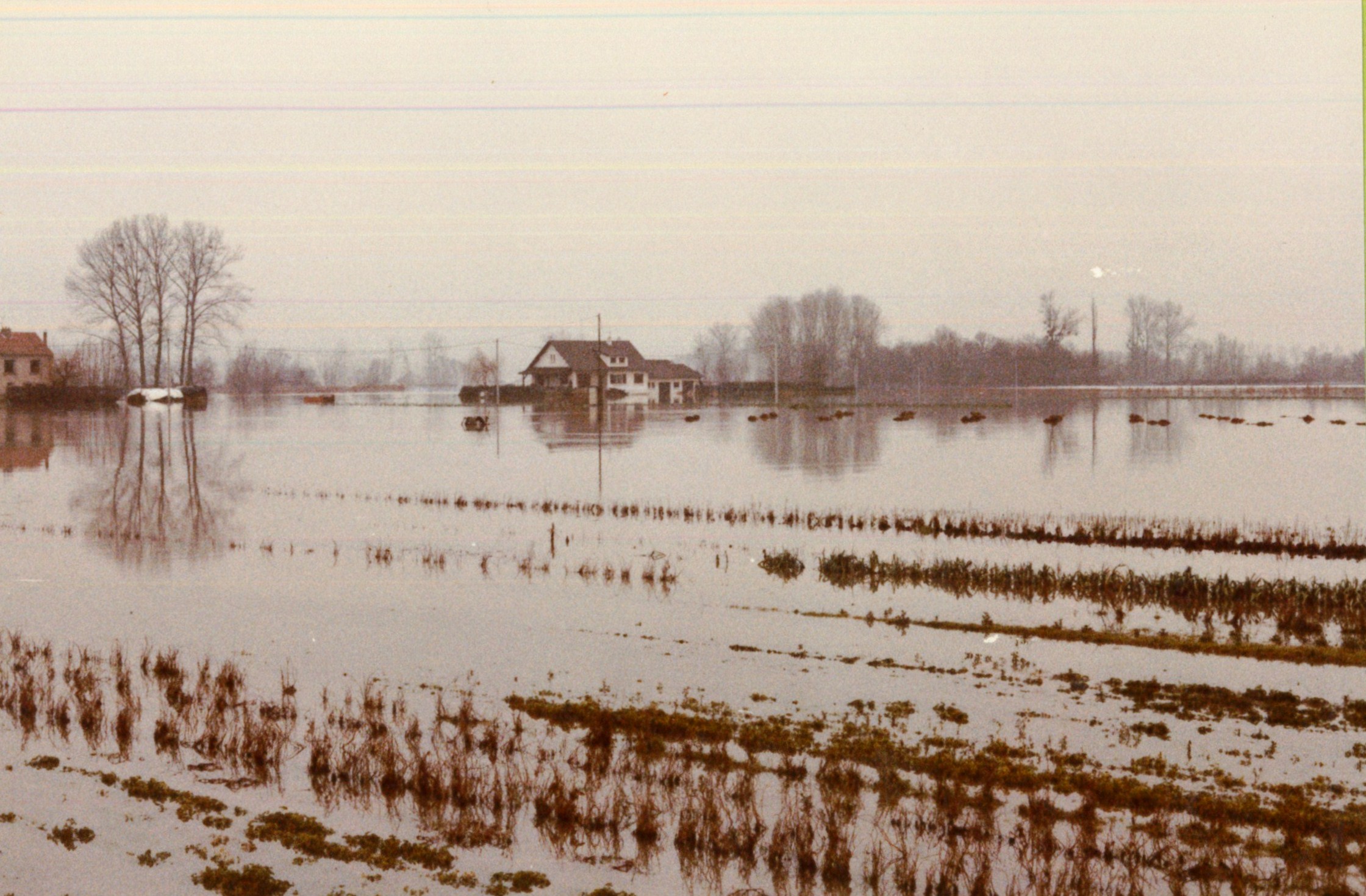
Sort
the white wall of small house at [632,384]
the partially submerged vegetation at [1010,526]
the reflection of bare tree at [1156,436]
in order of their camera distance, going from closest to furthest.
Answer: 1. the partially submerged vegetation at [1010,526]
2. the reflection of bare tree at [1156,436]
3. the white wall of small house at [632,384]

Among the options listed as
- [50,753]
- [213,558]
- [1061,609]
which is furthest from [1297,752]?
[213,558]

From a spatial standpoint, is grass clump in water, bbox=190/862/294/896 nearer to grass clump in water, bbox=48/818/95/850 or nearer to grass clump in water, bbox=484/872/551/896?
grass clump in water, bbox=48/818/95/850

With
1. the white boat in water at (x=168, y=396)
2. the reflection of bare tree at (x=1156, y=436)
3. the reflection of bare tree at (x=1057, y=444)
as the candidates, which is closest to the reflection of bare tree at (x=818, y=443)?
the reflection of bare tree at (x=1057, y=444)

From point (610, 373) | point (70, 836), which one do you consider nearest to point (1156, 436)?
point (70, 836)

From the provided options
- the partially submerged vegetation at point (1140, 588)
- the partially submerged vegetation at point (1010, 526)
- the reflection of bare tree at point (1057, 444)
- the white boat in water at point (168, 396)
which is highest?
the white boat in water at point (168, 396)

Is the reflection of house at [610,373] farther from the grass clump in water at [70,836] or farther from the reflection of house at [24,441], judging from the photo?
the grass clump in water at [70,836]

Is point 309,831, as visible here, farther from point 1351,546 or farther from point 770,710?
point 1351,546
